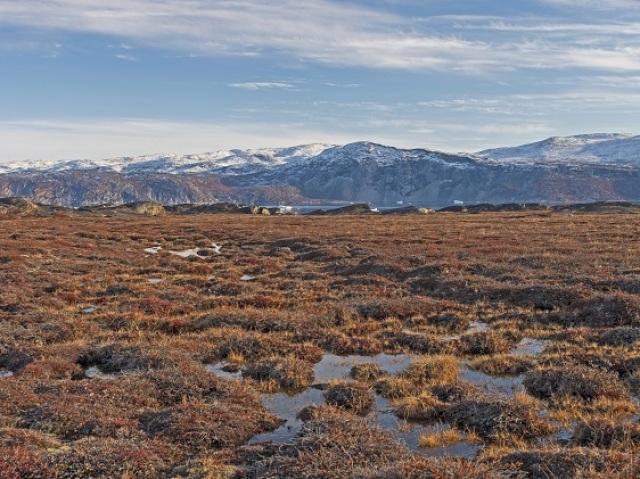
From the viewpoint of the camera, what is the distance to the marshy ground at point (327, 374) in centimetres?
933

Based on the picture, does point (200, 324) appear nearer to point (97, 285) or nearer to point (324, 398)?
point (324, 398)

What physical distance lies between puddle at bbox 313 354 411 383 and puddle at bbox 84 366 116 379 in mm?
6061

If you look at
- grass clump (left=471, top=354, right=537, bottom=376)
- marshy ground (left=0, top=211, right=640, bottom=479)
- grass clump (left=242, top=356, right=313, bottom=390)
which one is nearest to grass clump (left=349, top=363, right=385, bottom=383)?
marshy ground (left=0, top=211, right=640, bottom=479)

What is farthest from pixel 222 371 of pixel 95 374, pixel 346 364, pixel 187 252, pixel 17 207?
pixel 17 207

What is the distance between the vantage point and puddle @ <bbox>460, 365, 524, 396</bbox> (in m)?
13.5

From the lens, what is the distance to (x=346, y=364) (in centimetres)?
1619

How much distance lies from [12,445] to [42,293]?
1901 centimetres

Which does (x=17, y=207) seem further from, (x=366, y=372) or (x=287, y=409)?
(x=287, y=409)

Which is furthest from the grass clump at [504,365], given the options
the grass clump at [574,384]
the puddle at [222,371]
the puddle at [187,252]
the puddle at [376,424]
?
the puddle at [187,252]

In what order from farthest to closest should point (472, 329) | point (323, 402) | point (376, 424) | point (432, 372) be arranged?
point (472, 329) → point (432, 372) → point (323, 402) → point (376, 424)

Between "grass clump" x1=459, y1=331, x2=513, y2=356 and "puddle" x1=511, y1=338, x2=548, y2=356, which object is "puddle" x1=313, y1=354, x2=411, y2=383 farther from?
"puddle" x1=511, y1=338, x2=548, y2=356

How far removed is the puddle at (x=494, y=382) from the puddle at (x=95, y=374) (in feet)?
33.8

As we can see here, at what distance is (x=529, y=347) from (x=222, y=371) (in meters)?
10.3

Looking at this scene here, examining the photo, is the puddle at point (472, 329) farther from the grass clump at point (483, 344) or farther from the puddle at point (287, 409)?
the puddle at point (287, 409)
